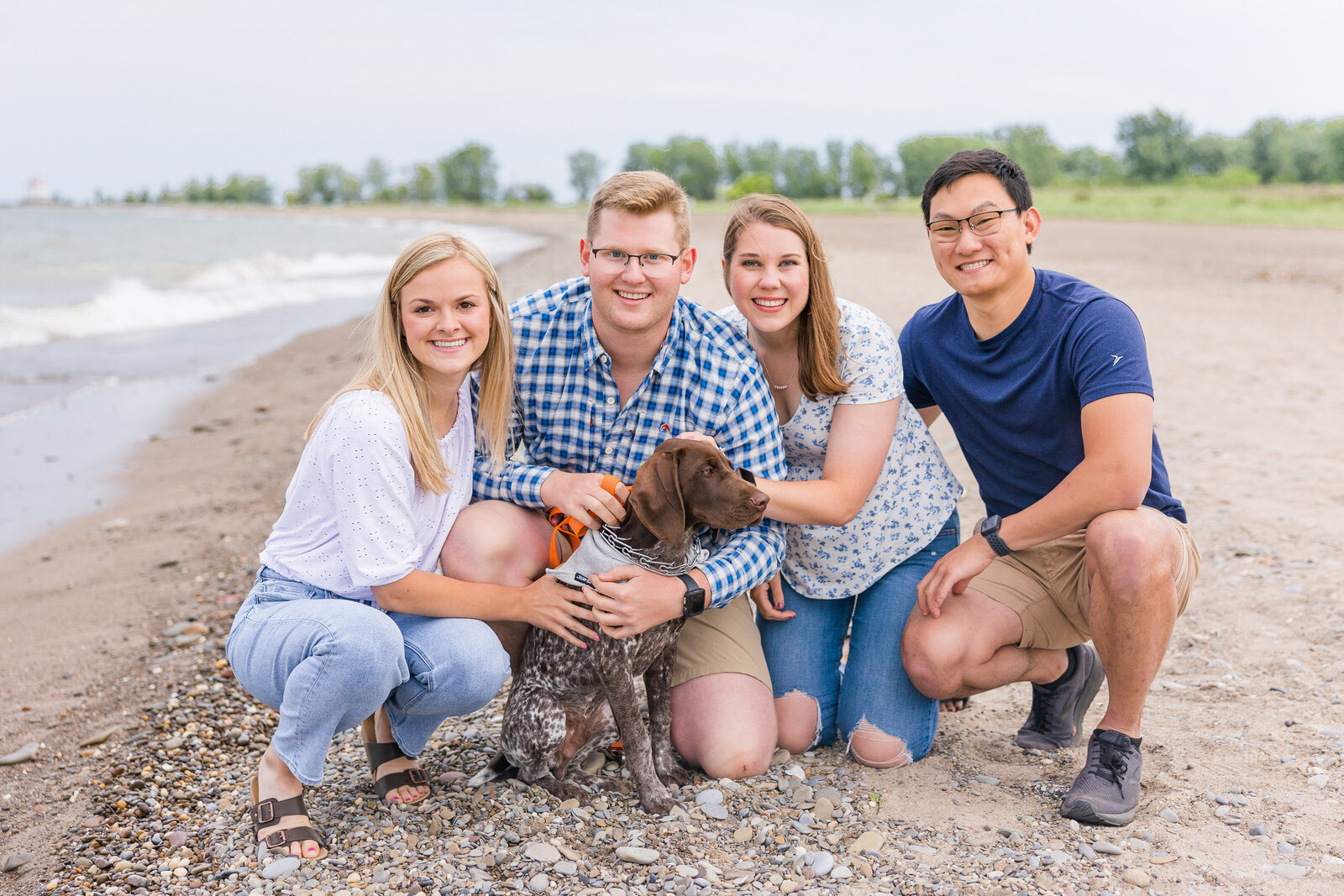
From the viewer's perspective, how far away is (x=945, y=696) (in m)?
4.07

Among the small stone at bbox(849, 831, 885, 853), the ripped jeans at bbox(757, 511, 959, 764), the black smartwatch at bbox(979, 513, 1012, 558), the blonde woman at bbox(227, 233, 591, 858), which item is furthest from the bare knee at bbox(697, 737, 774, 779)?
the black smartwatch at bbox(979, 513, 1012, 558)

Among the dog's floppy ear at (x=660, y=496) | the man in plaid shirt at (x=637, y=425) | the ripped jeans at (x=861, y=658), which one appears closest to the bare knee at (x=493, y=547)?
the man in plaid shirt at (x=637, y=425)

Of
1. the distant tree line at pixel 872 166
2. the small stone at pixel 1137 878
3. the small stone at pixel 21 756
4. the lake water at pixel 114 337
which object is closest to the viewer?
the small stone at pixel 1137 878

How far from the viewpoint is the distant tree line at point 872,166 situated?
74500 millimetres

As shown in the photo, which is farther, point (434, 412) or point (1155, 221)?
point (1155, 221)

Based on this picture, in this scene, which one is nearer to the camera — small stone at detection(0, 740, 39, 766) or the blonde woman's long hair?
the blonde woman's long hair

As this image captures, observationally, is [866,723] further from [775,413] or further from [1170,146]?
[1170,146]

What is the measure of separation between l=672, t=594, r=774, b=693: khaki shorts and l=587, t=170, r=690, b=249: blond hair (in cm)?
163

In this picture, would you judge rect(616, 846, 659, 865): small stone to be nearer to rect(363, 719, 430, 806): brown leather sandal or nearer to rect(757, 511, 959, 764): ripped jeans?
rect(363, 719, 430, 806): brown leather sandal

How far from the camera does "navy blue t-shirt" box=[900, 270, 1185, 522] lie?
3625 mm

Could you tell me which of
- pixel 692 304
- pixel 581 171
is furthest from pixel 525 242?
pixel 581 171

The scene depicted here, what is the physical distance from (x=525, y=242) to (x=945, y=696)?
4783 centimetres

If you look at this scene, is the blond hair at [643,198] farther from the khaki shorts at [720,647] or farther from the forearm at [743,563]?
the khaki shorts at [720,647]

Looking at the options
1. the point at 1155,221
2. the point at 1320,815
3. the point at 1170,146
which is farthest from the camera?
the point at 1170,146
